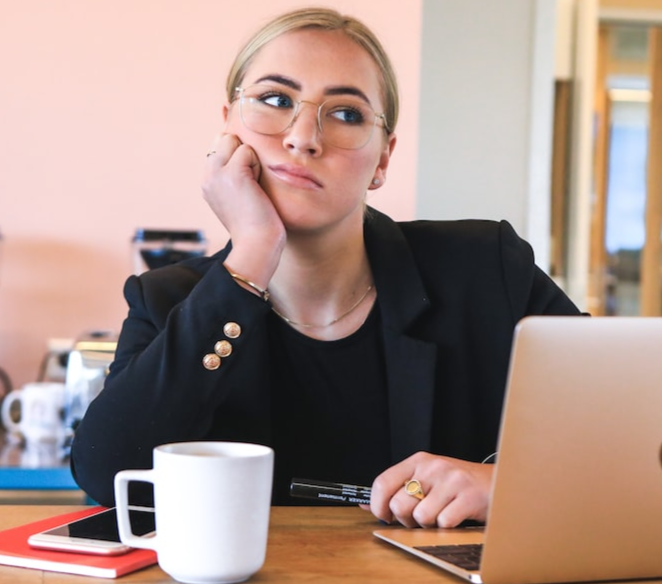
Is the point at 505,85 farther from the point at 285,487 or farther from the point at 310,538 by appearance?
the point at 310,538

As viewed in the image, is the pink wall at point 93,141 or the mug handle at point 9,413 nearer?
the mug handle at point 9,413

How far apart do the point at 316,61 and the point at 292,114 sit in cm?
9

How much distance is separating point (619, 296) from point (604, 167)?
0.84m

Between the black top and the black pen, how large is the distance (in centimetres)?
32

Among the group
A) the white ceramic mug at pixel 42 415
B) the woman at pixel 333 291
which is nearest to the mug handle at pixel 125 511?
the woman at pixel 333 291

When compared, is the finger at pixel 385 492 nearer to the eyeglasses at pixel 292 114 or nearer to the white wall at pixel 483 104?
the eyeglasses at pixel 292 114

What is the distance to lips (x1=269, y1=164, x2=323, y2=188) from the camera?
1.29 metres

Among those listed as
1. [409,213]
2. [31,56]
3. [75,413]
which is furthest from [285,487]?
[31,56]

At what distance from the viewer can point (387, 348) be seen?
1.36 meters

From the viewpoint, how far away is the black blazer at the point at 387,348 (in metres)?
1.13

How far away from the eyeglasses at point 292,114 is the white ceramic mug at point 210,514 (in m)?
0.66

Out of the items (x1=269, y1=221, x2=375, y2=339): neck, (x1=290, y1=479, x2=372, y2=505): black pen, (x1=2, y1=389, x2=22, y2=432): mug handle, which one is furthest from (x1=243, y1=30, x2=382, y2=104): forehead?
(x1=2, y1=389, x2=22, y2=432): mug handle

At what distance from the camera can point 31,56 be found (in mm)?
2479

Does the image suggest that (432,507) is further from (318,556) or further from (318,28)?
(318,28)
